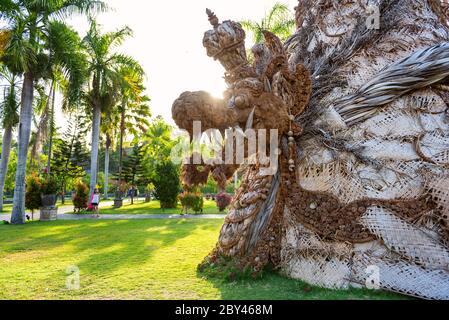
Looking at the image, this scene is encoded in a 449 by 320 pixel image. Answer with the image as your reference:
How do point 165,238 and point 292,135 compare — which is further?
point 165,238

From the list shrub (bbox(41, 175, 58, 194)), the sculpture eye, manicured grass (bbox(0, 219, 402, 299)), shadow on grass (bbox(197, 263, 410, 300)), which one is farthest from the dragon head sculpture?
shrub (bbox(41, 175, 58, 194))

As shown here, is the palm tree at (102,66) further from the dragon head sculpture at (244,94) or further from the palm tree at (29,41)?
the dragon head sculpture at (244,94)

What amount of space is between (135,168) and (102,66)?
15103 mm

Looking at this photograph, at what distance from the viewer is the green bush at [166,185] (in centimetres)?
2006

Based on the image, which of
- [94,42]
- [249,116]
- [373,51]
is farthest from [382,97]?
[94,42]

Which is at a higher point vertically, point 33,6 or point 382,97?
point 33,6

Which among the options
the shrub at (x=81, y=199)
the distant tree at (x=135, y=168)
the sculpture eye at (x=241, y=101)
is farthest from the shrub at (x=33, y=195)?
the distant tree at (x=135, y=168)

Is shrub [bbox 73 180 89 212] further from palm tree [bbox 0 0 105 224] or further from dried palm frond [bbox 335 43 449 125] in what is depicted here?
dried palm frond [bbox 335 43 449 125]

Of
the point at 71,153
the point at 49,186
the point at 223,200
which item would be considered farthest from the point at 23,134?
the point at 71,153

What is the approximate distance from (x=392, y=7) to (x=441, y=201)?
2935 mm

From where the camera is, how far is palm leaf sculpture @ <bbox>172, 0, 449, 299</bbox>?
3523 mm

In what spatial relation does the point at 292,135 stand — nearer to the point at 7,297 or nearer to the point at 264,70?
the point at 264,70

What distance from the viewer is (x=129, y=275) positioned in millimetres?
4539
